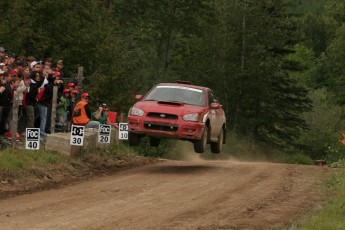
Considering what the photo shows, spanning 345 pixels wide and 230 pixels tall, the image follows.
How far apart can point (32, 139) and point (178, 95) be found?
15.3 ft

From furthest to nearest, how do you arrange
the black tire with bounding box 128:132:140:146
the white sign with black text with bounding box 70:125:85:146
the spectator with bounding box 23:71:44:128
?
the black tire with bounding box 128:132:140:146, the spectator with bounding box 23:71:44:128, the white sign with black text with bounding box 70:125:85:146

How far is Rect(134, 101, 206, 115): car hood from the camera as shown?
770 inches

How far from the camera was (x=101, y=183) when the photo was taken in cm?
1669

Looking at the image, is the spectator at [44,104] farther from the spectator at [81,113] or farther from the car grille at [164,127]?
the car grille at [164,127]

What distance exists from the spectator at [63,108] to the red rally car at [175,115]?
2.35 m

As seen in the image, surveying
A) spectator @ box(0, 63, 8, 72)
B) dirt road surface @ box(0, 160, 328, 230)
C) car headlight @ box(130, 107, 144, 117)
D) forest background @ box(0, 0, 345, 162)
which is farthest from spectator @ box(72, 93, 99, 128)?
forest background @ box(0, 0, 345, 162)

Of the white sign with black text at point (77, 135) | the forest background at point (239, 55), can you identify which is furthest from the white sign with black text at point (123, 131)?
the forest background at point (239, 55)

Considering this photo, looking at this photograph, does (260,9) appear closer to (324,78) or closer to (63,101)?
(63,101)

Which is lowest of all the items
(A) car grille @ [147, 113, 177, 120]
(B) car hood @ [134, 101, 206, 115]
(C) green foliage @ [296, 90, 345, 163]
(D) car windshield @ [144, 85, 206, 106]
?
(C) green foliage @ [296, 90, 345, 163]

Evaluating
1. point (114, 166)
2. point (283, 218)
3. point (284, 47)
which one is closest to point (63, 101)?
point (114, 166)

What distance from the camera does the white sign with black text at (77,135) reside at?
18859mm

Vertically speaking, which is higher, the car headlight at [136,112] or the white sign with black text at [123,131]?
the car headlight at [136,112]

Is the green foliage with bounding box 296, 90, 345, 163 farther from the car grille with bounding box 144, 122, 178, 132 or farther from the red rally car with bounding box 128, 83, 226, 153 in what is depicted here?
the car grille with bounding box 144, 122, 178, 132

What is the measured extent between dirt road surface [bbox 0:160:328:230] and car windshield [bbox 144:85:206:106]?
6.43 feet
